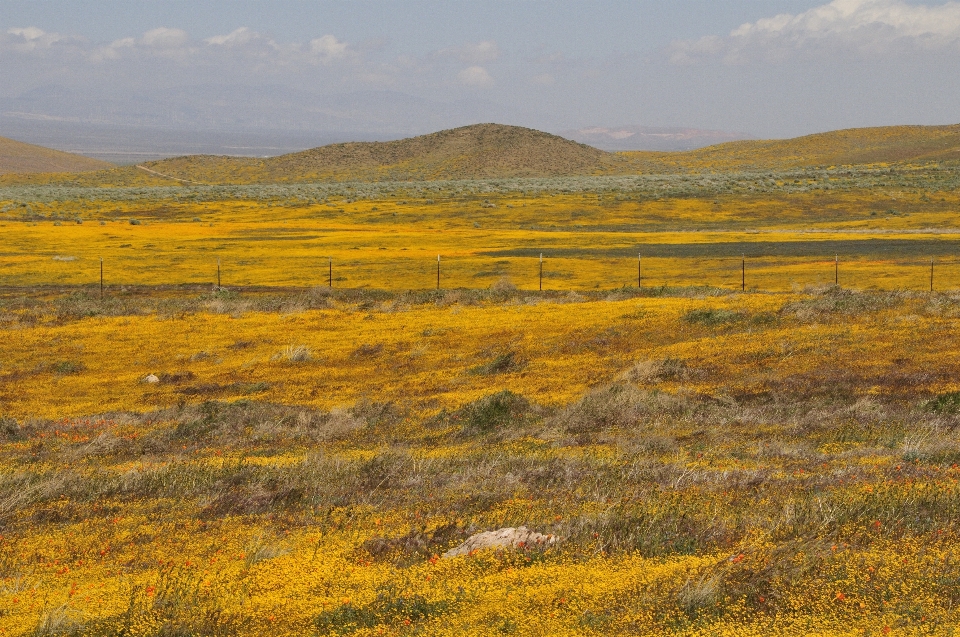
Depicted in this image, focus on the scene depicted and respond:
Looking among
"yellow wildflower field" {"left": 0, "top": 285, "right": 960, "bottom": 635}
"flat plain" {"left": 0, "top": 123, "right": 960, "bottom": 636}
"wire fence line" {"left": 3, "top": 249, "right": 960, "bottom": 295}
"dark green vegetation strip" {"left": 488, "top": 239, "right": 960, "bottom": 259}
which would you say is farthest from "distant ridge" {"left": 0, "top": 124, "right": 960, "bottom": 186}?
"yellow wildflower field" {"left": 0, "top": 285, "right": 960, "bottom": 635}

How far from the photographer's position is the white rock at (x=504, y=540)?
26.5 ft

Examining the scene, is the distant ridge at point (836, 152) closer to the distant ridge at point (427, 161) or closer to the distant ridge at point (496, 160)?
the distant ridge at point (496, 160)

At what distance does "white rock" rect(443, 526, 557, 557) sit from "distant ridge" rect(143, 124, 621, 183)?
Result: 5526 inches

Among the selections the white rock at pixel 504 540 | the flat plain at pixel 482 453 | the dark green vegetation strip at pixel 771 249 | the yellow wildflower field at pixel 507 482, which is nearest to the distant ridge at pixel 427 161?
the dark green vegetation strip at pixel 771 249

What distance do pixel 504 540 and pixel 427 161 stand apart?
16174 centimetres

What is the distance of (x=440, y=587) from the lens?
23.7 feet

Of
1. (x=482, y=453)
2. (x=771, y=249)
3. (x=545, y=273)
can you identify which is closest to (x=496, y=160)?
(x=771, y=249)

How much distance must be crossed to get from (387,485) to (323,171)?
155999 mm

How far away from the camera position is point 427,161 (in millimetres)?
166625

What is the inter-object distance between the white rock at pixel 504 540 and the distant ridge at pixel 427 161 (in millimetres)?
140371

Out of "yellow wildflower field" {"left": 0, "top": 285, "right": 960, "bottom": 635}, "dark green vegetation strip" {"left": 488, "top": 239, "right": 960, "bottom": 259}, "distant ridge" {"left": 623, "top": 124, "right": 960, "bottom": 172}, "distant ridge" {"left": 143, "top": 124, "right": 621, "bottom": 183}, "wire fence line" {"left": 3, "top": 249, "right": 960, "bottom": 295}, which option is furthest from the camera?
"distant ridge" {"left": 143, "top": 124, "right": 621, "bottom": 183}

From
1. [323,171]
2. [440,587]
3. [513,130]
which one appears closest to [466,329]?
[440,587]

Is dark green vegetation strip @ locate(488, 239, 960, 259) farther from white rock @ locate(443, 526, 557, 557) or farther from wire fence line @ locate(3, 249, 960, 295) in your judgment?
white rock @ locate(443, 526, 557, 557)

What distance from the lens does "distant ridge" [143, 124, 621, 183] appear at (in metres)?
155
